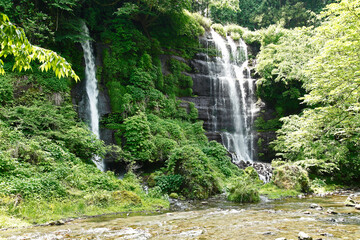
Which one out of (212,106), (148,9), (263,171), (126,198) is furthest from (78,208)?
(212,106)

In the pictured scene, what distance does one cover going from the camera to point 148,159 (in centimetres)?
1415

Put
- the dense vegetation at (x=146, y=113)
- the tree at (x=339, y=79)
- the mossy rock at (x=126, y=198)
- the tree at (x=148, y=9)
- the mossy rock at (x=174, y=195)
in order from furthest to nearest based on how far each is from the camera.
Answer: the tree at (x=148, y=9) → the mossy rock at (x=174, y=195) → the mossy rock at (x=126, y=198) → the dense vegetation at (x=146, y=113) → the tree at (x=339, y=79)

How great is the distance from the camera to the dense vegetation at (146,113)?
7.56 meters

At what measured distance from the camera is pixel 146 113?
17.7m

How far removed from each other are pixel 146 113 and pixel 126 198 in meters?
9.81

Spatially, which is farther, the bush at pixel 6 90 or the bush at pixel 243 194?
the bush at pixel 6 90

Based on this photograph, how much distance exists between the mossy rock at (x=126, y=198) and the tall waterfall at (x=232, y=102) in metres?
13.9

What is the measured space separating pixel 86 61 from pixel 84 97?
287 cm

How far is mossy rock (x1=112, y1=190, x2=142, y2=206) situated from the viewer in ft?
27.1

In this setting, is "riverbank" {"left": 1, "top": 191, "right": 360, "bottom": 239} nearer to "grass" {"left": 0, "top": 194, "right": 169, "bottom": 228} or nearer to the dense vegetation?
"grass" {"left": 0, "top": 194, "right": 169, "bottom": 228}

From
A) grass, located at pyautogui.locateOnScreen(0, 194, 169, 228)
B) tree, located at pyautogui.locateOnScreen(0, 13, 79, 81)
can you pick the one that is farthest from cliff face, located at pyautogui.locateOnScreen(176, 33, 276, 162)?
tree, located at pyautogui.locateOnScreen(0, 13, 79, 81)

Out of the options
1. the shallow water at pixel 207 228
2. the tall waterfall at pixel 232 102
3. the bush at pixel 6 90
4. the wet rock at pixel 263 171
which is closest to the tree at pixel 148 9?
the tall waterfall at pixel 232 102

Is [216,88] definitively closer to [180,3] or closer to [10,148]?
[180,3]

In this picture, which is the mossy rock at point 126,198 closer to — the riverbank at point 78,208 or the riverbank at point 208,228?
the riverbank at point 78,208
